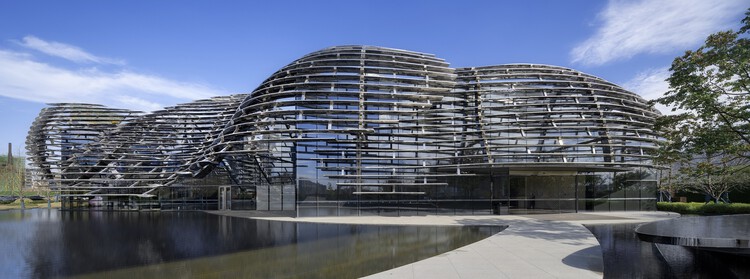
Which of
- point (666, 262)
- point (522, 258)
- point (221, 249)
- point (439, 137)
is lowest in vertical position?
point (221, 249)

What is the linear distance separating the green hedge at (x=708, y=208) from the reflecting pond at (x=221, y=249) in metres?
18.1

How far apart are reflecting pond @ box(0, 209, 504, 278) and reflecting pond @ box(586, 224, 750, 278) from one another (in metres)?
4.62

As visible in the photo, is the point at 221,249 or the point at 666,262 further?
the point at 221,249

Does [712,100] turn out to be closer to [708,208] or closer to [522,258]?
[522,258]

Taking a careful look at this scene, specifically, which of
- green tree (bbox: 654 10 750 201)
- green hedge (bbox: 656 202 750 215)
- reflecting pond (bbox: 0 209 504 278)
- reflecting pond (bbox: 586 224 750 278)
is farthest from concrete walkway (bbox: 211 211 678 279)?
green hedge (bbox: 656 202 750 215)

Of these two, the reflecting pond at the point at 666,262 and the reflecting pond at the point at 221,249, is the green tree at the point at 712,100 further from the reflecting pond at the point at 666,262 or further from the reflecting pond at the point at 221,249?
the reflecting pond at the point at 221,249

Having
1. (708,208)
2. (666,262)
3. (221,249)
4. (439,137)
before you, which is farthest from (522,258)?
(708,208)

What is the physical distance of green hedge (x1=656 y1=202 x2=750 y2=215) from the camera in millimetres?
26844

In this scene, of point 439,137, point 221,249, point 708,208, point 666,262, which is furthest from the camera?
point 708,208

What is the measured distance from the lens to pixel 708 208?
A: 28219 millimetres

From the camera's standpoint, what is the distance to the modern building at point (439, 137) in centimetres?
2489

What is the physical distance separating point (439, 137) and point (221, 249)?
14.8 meters

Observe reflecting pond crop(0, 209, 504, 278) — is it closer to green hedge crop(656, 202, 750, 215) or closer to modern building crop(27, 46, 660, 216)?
modern building crop(27, 46, 660, 216)

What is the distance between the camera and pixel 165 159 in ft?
116
